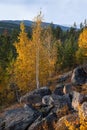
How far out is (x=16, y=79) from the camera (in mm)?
53312

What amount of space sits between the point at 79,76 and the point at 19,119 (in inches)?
713

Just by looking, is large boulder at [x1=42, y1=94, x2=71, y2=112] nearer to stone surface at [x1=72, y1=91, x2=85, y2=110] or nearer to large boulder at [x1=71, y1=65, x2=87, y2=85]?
stone surface at [x1=72, y1=91, x2=85, y2=110]

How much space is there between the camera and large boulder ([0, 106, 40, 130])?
97.4 feet

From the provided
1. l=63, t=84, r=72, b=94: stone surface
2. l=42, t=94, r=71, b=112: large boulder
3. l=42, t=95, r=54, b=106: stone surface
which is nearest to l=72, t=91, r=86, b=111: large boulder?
l=42, t=94, r=71, b=112: large boulder

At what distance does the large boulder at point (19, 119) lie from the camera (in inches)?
1169

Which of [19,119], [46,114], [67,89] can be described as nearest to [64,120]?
[46,114]

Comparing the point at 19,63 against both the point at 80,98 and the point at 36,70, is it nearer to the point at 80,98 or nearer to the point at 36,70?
the point at 36,70

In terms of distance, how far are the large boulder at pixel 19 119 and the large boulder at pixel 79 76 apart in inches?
556

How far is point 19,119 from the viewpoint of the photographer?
3020 cm

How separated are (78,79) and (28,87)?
10.8 metres

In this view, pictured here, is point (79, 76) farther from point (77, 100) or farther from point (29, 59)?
point (77, 100)

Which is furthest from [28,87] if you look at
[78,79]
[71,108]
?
[71,108]

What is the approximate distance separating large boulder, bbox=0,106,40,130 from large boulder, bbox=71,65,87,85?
46.3 feet

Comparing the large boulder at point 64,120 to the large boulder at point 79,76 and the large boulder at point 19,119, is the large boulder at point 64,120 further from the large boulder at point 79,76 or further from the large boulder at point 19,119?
the large boulder at point 79,76
